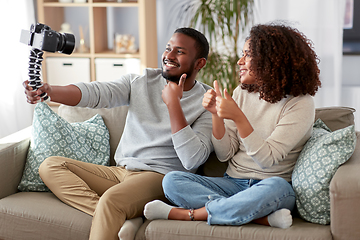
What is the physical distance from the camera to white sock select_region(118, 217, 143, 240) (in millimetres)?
1431

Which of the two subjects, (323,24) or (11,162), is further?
(323,24)

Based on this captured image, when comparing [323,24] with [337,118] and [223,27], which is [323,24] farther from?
[337,118]

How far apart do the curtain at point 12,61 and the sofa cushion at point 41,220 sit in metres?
1.72

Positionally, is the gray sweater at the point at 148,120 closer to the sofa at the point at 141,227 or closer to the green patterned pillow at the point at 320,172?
the sofa at the point at 141,227

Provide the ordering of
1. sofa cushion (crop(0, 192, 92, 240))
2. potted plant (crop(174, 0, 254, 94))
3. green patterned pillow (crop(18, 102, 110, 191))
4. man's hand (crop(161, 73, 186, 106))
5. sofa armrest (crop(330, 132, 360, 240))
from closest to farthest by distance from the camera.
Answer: sofa armrest (crop(330, 132, 360, 240))
sofa cushion (crop(0, 192, 92, 240))
man's hand (crop(161, 73, 186, 106))
green patterned pillow (crop(18, 102, 110, 191))
potted plant (crop(174, 0, 254, 94))

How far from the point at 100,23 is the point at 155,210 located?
234 cm

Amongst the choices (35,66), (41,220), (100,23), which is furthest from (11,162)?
(100,23)

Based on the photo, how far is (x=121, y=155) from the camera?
6.13 ft

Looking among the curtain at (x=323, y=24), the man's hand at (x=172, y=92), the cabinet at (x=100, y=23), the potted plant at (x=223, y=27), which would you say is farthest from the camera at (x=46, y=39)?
the curtain at (x=323, y=24)

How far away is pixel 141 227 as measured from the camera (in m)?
1.52

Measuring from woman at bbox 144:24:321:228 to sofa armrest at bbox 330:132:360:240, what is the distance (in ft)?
0.50

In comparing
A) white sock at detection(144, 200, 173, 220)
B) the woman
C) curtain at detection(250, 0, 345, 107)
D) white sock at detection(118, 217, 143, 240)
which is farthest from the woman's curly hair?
curtain at detection(250, 0, 345, 107)

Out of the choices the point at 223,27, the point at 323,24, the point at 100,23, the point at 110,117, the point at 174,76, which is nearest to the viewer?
the point at 174,76

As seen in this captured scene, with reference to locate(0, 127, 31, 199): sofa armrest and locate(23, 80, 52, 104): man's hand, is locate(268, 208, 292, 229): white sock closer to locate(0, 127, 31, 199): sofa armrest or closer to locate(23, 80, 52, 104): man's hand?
locate(23, 80, 52, 104): man's hand
